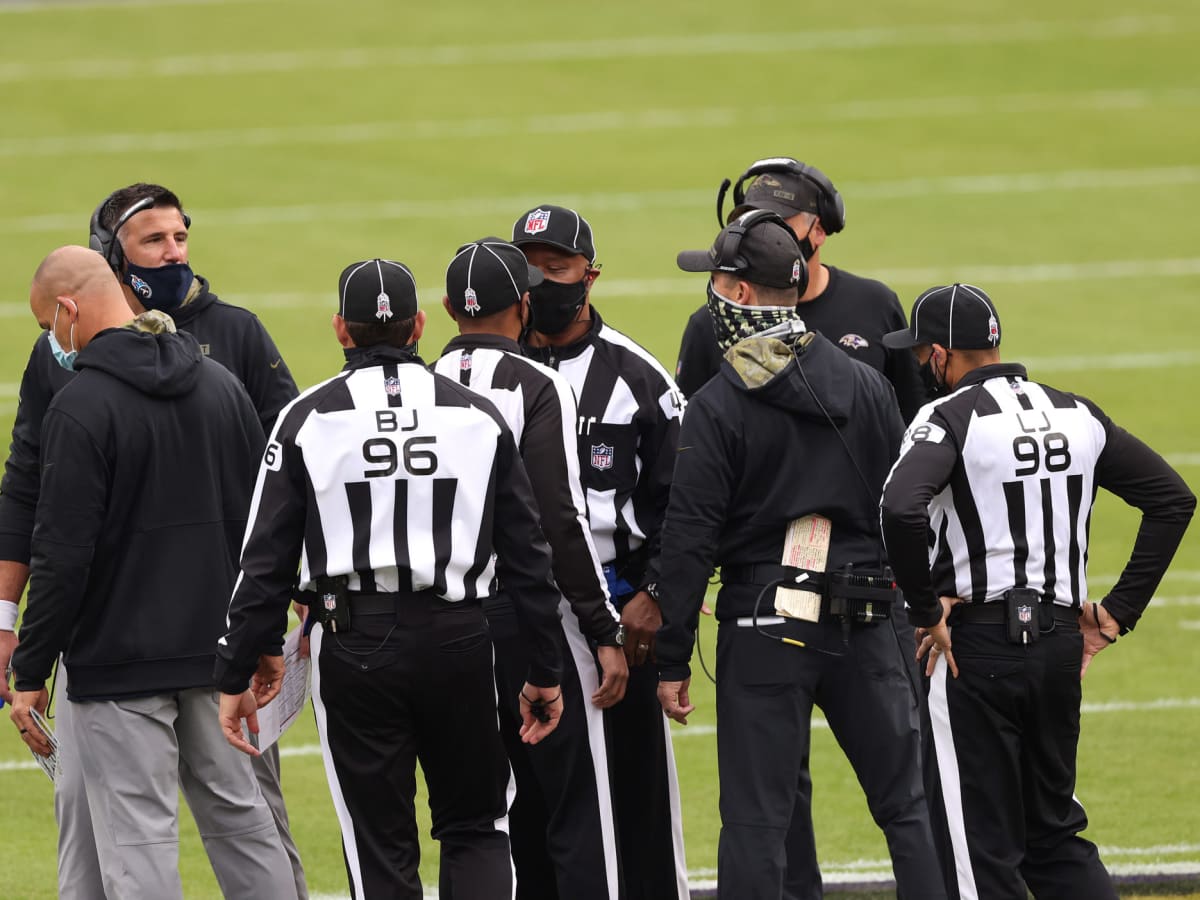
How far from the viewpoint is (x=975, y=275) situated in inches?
608

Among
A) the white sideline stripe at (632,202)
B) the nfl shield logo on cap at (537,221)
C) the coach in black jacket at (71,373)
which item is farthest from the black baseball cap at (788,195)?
the white sideline stripe at (632,202)

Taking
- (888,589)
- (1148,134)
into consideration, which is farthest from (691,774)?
(1148,134)

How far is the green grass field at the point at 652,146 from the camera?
14516mm

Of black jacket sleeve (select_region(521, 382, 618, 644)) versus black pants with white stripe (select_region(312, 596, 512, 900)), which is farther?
black jacket sleeve (select_region(521, 382, 618, 644))

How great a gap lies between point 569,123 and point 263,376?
1417 centimetres

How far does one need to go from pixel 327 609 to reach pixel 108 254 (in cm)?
153

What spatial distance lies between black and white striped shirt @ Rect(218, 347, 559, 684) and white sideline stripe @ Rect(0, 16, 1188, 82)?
17231mm

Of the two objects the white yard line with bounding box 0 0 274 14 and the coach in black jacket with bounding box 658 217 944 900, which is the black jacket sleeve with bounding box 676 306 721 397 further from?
the white yard line with bounding box 0 0 274 14

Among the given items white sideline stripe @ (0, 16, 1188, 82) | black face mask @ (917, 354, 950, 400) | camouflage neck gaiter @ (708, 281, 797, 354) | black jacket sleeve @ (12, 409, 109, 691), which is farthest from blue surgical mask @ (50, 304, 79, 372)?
white sideline stripe @ (0, 16, 1188, 82)

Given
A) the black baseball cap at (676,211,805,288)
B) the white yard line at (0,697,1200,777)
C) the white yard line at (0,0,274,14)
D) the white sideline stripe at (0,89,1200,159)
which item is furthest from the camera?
the white yard line at (0,0,274,14)

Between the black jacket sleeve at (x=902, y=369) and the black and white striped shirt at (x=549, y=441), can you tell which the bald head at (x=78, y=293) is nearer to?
the black and white striped shirt at (x=549, y=441)

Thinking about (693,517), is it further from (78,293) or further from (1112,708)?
(1112,708)

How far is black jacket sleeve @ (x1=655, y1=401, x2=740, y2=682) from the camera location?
485cm

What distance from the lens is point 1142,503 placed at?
201 inches
